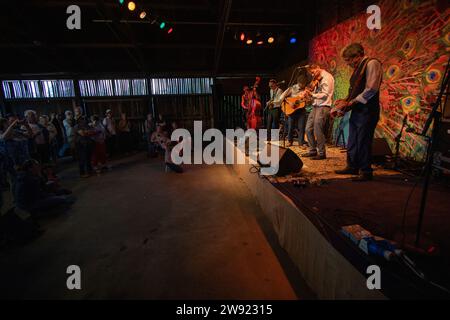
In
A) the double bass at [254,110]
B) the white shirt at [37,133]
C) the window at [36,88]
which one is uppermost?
the window at [36,88]

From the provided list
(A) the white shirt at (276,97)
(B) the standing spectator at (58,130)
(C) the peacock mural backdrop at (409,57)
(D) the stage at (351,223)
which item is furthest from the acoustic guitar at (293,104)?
(B) the standing spectator at (58,130)

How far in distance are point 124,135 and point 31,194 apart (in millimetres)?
6594

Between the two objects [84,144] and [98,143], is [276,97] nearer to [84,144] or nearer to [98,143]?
[98,143]

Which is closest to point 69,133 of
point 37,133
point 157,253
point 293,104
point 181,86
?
point 37,133

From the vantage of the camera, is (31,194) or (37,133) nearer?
(31,194)

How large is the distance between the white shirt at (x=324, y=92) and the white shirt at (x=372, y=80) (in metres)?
1.26

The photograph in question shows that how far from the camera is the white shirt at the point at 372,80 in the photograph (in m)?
2.77

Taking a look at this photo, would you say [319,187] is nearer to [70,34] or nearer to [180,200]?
[180,200]

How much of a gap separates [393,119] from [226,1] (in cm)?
534

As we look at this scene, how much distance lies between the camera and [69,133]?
8602 mm

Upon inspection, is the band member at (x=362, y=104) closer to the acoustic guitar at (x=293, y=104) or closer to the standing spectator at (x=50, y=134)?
the acoustic guitar at (x=293, y=104)

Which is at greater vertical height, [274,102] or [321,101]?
[274,102]

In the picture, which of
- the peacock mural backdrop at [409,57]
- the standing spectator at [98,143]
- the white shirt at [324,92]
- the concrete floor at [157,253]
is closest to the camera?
the concrete floor at [157,253]
